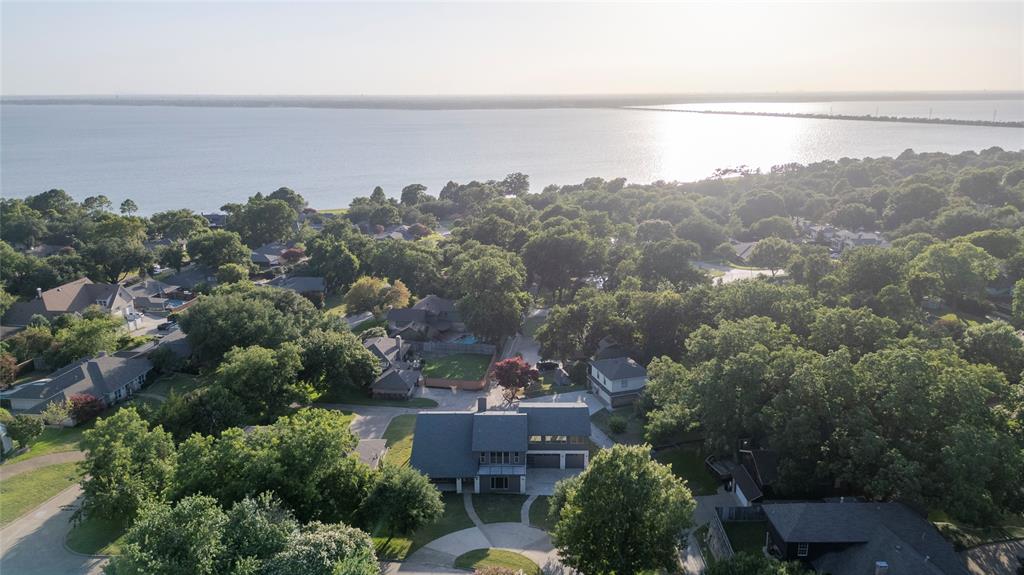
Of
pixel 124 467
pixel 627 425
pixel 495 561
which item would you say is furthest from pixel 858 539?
pixel 124 467

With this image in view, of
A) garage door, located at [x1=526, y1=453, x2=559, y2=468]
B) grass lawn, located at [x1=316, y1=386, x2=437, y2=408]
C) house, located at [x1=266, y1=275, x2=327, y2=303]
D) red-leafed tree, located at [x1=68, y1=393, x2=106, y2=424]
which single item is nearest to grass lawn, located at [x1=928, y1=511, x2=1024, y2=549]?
garage door, located at [x1=526, y1=453, x2=559, y2=468]

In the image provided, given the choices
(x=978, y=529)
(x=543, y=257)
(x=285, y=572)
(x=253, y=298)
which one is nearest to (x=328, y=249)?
(x=253, y=298)

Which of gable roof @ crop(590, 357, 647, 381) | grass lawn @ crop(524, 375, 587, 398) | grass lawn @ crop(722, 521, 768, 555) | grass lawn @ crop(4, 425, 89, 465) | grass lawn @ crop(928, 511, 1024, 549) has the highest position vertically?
gable roof @ crop(590, 357, 647, 381)

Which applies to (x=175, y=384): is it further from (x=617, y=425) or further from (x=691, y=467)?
(x=691, y=467)

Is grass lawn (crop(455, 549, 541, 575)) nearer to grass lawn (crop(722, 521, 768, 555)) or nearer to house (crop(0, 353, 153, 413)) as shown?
grass lawn (crop(722, 521, 768, 555))

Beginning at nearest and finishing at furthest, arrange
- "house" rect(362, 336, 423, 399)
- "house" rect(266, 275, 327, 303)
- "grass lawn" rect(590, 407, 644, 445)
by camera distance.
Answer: "grass lawn" rect(590, 407, 644, 445), "house" rect(362, 336, 423, 399), "house" rect(266, 275, 327, 303)

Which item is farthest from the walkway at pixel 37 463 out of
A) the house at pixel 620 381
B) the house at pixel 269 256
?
the house at pixel 269 256

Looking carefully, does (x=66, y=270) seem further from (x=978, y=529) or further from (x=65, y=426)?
(x=978, y=529)
